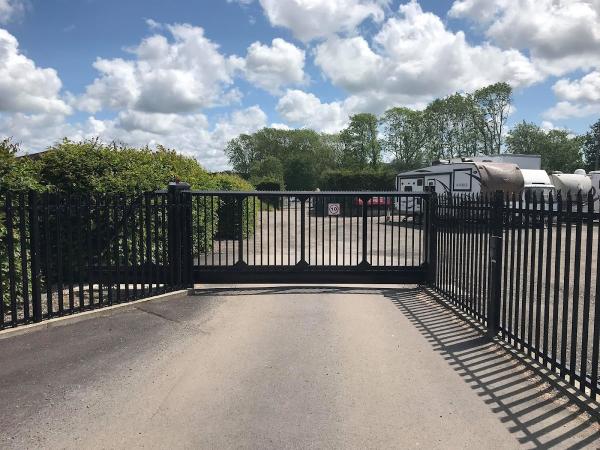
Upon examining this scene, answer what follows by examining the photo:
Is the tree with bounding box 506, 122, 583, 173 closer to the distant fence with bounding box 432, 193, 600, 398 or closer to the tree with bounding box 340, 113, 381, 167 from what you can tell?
the tree with bounding box 340, 113, 381, 167

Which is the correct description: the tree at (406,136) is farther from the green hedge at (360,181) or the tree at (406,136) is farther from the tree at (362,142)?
the green hedge at (360,181)

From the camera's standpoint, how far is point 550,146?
6088cm

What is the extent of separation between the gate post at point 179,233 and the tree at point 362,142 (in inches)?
2797

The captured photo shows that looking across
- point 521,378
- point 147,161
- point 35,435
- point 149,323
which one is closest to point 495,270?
point 521,378

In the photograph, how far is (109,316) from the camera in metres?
6.54

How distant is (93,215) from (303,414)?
5.16 m

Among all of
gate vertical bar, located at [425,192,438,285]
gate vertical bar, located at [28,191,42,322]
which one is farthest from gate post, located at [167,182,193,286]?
gate vertical bar, located at [425,192,438,285]

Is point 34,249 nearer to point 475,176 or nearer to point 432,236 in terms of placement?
point 432,236

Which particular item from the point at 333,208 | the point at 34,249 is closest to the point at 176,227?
the point at 34,249

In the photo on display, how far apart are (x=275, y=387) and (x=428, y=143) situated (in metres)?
76.4

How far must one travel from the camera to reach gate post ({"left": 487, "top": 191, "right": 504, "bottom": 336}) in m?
5.49

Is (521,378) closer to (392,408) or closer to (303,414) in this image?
(392,408)

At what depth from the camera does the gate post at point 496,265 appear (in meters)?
5.49

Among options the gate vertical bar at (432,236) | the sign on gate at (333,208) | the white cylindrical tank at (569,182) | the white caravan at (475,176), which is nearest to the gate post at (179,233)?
the sign on gate at (333,208)
